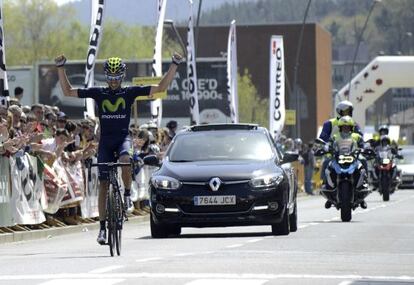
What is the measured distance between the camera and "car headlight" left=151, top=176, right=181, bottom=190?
20.4m

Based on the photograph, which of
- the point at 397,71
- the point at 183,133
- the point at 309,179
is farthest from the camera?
the point at 397,71

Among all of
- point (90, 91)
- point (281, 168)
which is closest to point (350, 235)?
point (281, 168)

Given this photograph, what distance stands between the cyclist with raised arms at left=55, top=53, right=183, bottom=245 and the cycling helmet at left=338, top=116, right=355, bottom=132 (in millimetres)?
9039

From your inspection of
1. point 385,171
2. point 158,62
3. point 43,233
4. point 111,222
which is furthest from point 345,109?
point 385,171

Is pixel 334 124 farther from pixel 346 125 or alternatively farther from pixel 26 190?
pixel 26 190

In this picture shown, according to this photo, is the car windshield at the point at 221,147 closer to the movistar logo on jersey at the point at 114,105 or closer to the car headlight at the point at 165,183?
the car headlight at the point at 165,183

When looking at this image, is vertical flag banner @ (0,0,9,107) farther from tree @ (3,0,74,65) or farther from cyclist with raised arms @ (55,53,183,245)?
tree @ (3,0,74,65)

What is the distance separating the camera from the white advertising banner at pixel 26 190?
75.7ft

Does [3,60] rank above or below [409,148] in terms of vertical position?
above

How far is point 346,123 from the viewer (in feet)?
87.6

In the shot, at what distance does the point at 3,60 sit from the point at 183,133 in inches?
115

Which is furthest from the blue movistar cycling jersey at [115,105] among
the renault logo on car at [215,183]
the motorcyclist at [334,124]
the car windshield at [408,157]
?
the car windshield at [408,157]

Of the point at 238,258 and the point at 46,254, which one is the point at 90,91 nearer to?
the point at 46,254

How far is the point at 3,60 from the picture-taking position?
22750mm
